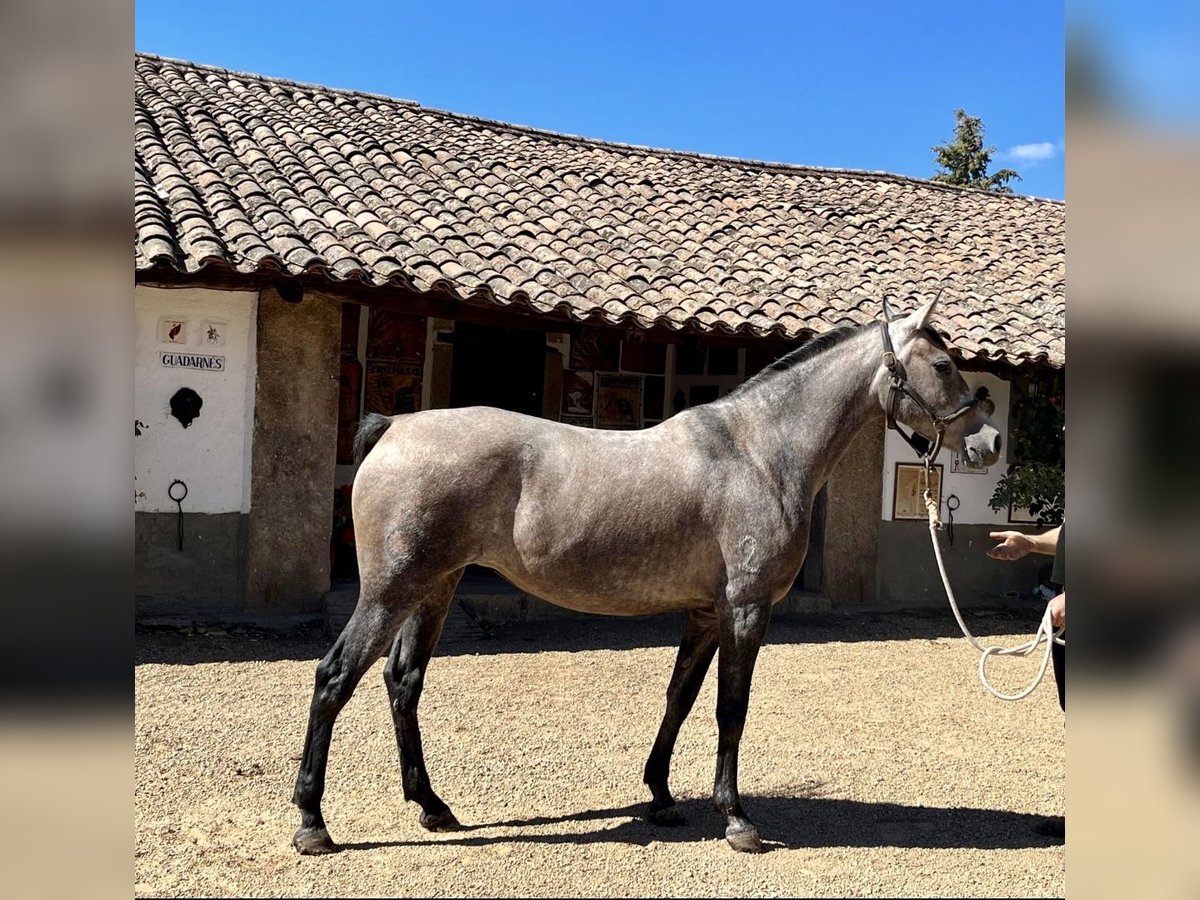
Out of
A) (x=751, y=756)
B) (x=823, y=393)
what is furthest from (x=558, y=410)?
(x=823, y=393)

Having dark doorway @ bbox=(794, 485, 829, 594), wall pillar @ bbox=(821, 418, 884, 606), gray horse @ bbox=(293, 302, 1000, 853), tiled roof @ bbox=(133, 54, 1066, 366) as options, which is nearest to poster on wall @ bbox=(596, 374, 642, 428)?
tiled roof @ bbox=(133, 54, 1066, 366)

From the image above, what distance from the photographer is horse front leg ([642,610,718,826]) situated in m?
3.76

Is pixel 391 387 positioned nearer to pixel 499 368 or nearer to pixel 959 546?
pixel 499 368

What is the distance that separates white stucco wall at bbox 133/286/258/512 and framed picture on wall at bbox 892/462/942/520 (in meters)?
6.10

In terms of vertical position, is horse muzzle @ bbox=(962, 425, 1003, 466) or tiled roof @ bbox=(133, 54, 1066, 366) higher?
tiled roof @ bbox=(133, 54, 1066, 366)

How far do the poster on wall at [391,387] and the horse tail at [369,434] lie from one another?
6.45 meters

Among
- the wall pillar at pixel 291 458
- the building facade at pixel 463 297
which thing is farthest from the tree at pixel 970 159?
the wall pillar at pixel 291 458

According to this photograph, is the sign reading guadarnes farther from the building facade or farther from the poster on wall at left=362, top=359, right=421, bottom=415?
the poster on wall at left=362, top=359, right=421, bottom=415

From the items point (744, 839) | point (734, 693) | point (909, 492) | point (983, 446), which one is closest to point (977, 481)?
point (909, 492)

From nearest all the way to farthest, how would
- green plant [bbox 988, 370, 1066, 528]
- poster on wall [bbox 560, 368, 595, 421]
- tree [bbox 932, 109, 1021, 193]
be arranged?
green plant [bbox 988, 370, 1066, 528] < poster on wall [bbox 560, 368, 595, 421] < tree [bbox 932, 109, 1021, 193]

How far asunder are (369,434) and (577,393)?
287 inches

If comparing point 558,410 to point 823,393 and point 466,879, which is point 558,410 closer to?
point 823,393
